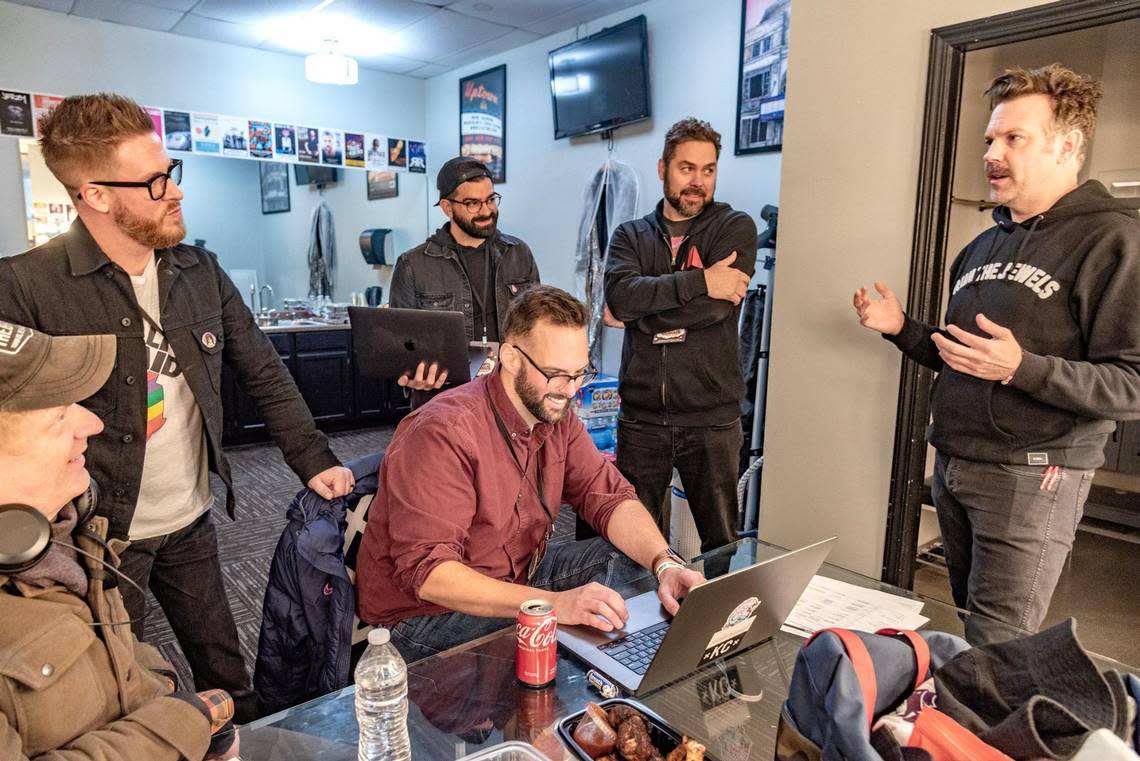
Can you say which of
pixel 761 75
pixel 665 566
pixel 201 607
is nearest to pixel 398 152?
pixel 761 75

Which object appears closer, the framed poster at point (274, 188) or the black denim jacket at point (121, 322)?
the black denim jacket at point (121, 322)

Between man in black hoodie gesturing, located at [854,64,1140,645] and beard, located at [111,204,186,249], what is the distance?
1.77 m

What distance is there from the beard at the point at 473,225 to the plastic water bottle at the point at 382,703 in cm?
189

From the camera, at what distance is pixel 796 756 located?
761 mm

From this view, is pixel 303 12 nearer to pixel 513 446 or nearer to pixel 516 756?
pixel 513 446

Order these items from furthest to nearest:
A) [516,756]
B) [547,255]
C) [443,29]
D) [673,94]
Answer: [547,255]
[443,29]
[673,94]
[516,756]

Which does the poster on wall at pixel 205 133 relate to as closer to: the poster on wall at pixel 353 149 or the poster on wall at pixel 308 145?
the poster on wall at pixel 308 145

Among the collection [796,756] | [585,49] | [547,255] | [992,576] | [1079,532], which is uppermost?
[585,49]

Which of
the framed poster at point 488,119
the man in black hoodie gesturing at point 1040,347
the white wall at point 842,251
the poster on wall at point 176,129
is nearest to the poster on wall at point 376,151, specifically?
the framed poster at point 488,119

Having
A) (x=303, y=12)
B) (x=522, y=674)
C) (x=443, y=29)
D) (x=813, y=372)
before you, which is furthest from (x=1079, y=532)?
(x=303, y=12)

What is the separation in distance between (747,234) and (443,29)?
137 inches

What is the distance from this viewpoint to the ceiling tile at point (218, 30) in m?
4.89

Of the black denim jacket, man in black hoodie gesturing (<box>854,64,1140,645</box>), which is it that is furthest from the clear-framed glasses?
man in black hoodie gesturing (<box>854,64,1140,645</box>)

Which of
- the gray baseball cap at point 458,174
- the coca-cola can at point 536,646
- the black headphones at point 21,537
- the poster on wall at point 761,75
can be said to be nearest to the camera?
the black headphones at point 21,537
